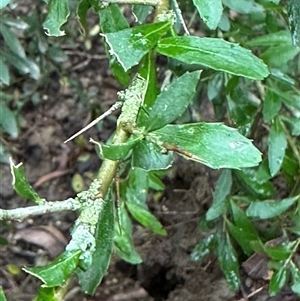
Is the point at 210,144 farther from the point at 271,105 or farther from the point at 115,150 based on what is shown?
the point at 271,105

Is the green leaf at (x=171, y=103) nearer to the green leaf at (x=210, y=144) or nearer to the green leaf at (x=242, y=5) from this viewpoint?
the green leaf at (x=210, y=144)

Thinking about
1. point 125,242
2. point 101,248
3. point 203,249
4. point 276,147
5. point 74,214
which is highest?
point 101,248

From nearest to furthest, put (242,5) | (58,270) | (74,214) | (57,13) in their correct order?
1. (58,270)
2. (57,13)
3. (242,5)
4. (74,214)

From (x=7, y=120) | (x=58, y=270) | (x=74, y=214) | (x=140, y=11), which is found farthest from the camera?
(x=74, y=214)

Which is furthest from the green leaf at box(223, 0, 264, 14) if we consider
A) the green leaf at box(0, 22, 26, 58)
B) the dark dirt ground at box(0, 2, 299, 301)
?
the green leaf at box(0, 22, 26, 58)

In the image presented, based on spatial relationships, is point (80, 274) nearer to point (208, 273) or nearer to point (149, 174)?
point (149, 174)

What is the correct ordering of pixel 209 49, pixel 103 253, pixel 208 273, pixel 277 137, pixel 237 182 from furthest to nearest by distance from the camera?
pixel 208 273 → pixel 237 182 → pixel 277 137 → pixel 103 253 → pixel 209 49

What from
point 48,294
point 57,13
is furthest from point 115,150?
point 57,13

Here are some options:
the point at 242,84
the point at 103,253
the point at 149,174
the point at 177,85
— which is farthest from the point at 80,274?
the point at 242,84
